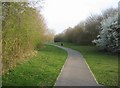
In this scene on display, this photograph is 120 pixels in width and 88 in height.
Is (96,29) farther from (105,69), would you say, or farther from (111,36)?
(105,69)

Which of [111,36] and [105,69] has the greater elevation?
[111,36]

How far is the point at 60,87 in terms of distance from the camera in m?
11.8

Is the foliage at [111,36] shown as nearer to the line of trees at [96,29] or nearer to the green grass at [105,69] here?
the line of trees at [96,29]

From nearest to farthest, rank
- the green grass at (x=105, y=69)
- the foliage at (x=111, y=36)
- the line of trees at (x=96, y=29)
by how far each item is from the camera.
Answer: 1. the green grass at (x=105, y=69)
2. the foliage at (x=111, y=36)
3. the line of trees at (x=96, y=29)

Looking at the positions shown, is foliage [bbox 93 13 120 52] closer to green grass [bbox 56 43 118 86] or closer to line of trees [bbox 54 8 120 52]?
line of trees [bbox 54 8 120 52]

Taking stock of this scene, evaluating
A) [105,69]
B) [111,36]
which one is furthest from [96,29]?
[105,69]

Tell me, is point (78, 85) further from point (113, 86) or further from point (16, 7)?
point (16, 7)

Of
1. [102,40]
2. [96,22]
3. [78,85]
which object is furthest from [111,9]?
[78,85]

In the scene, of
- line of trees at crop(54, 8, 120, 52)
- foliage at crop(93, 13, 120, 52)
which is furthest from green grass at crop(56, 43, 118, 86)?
line of trees at crop(54, 8, 120, 52)

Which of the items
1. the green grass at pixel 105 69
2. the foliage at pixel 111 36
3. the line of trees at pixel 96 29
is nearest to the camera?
the green grass at pixel 105 69

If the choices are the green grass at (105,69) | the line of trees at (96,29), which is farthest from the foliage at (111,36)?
the green grass at (105,69)

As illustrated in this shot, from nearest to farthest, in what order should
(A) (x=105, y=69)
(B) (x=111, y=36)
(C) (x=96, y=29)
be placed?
(A) (x=105, y=69) → (B) (x=111, y=36) → (C) (x=96, y=29)

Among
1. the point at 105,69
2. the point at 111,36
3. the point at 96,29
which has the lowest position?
the point at 105,69

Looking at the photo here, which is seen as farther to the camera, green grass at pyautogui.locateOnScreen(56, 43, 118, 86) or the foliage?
the foliage
